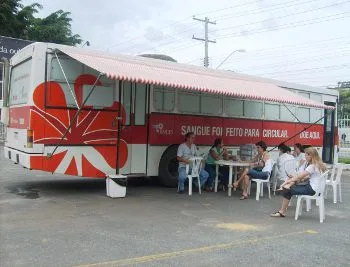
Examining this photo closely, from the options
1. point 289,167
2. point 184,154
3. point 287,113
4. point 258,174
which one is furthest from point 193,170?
point 287,113

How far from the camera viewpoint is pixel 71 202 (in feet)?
30.0

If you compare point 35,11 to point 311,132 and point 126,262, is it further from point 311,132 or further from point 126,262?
point 126,262

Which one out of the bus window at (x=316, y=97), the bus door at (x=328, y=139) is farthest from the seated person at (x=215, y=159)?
the bus door at (x=328, y=139)

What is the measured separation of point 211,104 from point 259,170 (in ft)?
8.08

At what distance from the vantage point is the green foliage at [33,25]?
107 feet

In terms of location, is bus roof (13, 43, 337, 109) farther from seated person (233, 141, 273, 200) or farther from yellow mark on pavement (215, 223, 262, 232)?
yellow mark on pavement (215, 223, 262, 232)

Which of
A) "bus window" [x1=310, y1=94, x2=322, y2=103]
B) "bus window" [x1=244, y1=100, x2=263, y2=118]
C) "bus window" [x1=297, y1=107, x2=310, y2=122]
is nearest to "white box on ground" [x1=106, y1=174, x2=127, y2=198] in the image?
"bus window" [x1=244, y1=100, x2=263, y2=118]

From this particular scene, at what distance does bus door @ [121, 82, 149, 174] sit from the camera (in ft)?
34.7

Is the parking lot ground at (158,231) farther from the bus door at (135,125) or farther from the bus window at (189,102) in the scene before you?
the bus window at (189,102)

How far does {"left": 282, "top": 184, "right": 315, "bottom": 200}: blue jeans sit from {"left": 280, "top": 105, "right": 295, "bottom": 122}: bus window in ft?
20.3

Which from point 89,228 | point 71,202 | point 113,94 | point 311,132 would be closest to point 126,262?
point 89,228

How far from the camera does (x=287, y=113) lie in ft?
47.8

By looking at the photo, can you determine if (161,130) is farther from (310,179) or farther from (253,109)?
(310,179)

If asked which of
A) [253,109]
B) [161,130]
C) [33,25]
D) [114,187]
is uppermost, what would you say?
[33,25]
